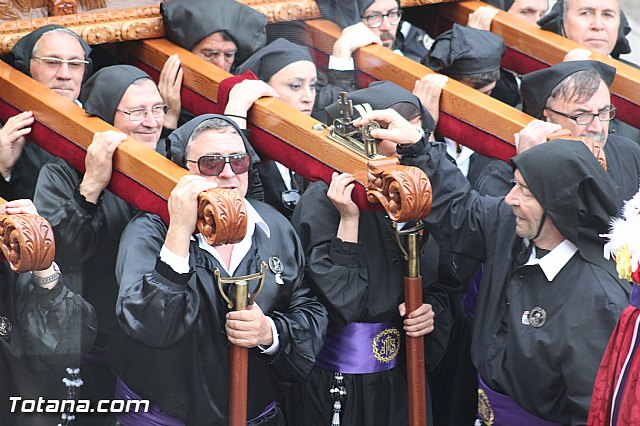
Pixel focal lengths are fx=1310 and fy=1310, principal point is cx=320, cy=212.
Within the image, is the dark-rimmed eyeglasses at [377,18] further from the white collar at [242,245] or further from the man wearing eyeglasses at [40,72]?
the white collar at [242,245]

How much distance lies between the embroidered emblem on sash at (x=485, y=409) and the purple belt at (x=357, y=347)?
1.14 feet

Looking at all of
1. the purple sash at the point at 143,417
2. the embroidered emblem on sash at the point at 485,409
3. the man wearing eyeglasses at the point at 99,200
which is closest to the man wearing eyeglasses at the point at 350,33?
the man wearing eyeglasses at the point at 99,200

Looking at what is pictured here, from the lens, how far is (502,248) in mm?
4203

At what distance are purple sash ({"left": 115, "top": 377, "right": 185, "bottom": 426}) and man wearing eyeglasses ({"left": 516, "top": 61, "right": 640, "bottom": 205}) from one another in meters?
1.58

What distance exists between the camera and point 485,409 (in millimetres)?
4262

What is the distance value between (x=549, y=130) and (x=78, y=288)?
1.62 meters

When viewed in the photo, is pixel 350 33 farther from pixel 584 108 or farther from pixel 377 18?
pixel 584 108

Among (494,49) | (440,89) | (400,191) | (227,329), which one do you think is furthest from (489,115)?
(227,329)

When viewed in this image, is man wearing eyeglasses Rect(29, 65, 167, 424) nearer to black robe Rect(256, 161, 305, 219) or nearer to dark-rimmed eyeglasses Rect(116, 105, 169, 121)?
dark-rimmed eyeglasses Rect(116, 105, 169, 121)

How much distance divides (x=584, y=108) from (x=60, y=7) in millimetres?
1940

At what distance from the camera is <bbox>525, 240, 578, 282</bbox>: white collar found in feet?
13.1

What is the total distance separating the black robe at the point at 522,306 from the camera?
12.7 ft

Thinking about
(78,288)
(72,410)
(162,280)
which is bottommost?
(72,410)

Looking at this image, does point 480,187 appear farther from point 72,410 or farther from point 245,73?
point 72,410
